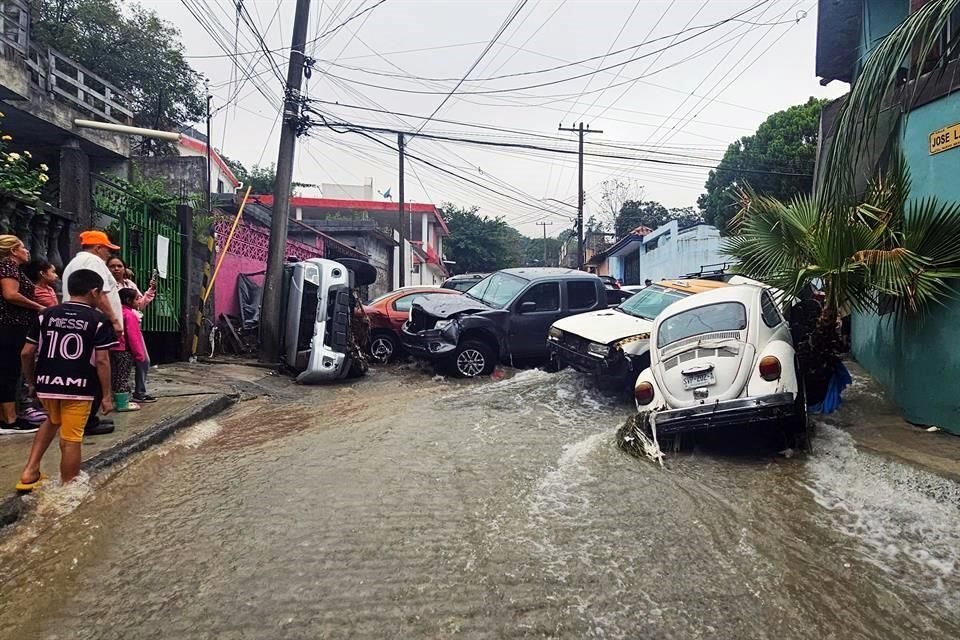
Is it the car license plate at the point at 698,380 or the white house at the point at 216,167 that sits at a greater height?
the white house at the point at 216,167

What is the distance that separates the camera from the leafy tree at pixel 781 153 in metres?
22.8

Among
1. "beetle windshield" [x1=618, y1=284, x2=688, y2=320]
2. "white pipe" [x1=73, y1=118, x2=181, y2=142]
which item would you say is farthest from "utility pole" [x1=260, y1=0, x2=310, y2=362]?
"beetle windshield" [x1=618, y1=284, x2=688, y2=320]

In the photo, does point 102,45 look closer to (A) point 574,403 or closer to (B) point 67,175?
(B) point 67,175

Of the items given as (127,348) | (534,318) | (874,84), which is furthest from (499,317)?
(874,84)

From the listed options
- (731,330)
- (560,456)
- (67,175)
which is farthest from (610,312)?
(67,175)

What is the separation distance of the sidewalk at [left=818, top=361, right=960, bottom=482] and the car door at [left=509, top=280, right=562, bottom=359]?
14.2 feet

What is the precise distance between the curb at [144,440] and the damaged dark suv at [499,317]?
128 inches

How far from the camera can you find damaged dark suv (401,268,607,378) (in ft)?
31.9

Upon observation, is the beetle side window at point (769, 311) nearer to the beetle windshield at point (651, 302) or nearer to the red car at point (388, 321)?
the beetle windshield at point (651, 302)

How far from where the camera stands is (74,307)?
409 cm

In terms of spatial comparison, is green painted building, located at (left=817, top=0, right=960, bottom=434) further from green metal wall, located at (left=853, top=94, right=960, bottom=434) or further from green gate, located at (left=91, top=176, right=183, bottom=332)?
green gate, located at (left=91, top=176, right=183, bottom=332)

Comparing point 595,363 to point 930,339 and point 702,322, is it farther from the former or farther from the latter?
point 930,339

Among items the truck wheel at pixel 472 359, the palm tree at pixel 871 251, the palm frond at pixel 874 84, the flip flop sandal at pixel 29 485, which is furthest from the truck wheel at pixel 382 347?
the palm frond at pixel 874 84

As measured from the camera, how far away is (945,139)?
6.29 m
